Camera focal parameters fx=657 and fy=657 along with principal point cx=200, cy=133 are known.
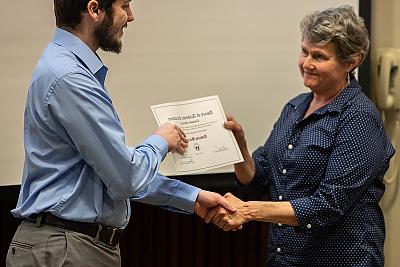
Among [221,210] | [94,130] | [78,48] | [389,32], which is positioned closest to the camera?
[94,130]

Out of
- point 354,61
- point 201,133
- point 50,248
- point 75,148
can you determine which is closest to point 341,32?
point 354,61

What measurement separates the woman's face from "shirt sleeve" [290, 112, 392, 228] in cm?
15

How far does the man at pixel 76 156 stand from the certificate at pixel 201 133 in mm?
276

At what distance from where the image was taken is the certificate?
1.97 metres

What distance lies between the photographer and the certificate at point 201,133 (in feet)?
6.46

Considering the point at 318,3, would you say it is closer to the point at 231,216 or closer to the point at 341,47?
the point at 341,47

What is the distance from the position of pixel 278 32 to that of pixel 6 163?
1.21 metres

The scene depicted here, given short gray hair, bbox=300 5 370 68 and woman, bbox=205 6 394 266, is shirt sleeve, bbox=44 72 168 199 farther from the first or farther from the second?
short gray hair, bbox=300 5 370 68

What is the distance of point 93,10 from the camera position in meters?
1.62

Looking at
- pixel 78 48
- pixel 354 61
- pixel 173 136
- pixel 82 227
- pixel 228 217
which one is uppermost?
pixel 78 48

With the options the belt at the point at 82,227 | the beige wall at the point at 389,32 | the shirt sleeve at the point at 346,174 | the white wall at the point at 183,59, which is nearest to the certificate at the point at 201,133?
the shirt sleeve at the point at 346,174

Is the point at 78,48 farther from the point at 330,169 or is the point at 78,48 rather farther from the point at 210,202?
the point at 330,169

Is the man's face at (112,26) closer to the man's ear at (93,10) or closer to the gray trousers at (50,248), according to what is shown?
the man's ear at (93,10)

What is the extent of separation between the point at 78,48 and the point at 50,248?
50 cm
